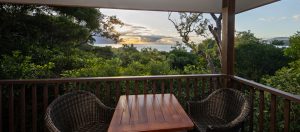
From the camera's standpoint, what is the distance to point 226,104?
2875 mm

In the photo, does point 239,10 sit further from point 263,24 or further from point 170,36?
point 263,24

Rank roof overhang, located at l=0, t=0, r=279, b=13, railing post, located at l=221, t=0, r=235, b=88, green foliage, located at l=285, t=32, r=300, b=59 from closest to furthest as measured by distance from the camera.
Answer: railing post, located at l=221, t=0, r=235, b=88 < roof overhang, located at l=0, t=0, r=279, b=13 < green foliage, located at l=285, t=32, r=300, b=59

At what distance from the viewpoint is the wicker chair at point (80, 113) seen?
230 centimetres

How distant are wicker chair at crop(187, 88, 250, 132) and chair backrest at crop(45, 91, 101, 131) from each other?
4.24ft

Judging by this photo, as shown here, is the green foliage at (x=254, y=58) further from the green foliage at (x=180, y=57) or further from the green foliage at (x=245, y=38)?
the green foliage at (x=180, y=57)

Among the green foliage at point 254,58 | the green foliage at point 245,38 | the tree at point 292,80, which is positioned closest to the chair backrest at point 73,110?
the tree at point 292,80

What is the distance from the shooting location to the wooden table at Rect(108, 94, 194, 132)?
182 centimetres

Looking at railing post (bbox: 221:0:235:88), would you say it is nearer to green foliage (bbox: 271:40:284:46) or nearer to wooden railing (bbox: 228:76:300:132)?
wooden railing (bbox: 228:76:300:132)

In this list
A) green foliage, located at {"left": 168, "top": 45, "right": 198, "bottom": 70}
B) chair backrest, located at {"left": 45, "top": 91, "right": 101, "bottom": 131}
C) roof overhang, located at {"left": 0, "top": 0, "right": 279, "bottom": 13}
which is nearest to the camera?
chair backrest, located at {"left": 45, "top": 91, "right": 101, "bottom": 131}

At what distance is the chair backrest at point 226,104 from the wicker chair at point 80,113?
141 centimetres

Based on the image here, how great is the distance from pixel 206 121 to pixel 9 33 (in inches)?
236

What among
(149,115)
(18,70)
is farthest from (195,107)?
(18,70)

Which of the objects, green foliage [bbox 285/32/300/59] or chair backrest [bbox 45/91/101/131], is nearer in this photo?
chair backrest [bbox 45/91/101/131]

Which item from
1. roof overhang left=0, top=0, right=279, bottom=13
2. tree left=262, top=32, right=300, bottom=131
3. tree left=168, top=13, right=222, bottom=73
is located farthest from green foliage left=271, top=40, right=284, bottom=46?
roof overhang left=0, top=0, right=279, bottom=13
